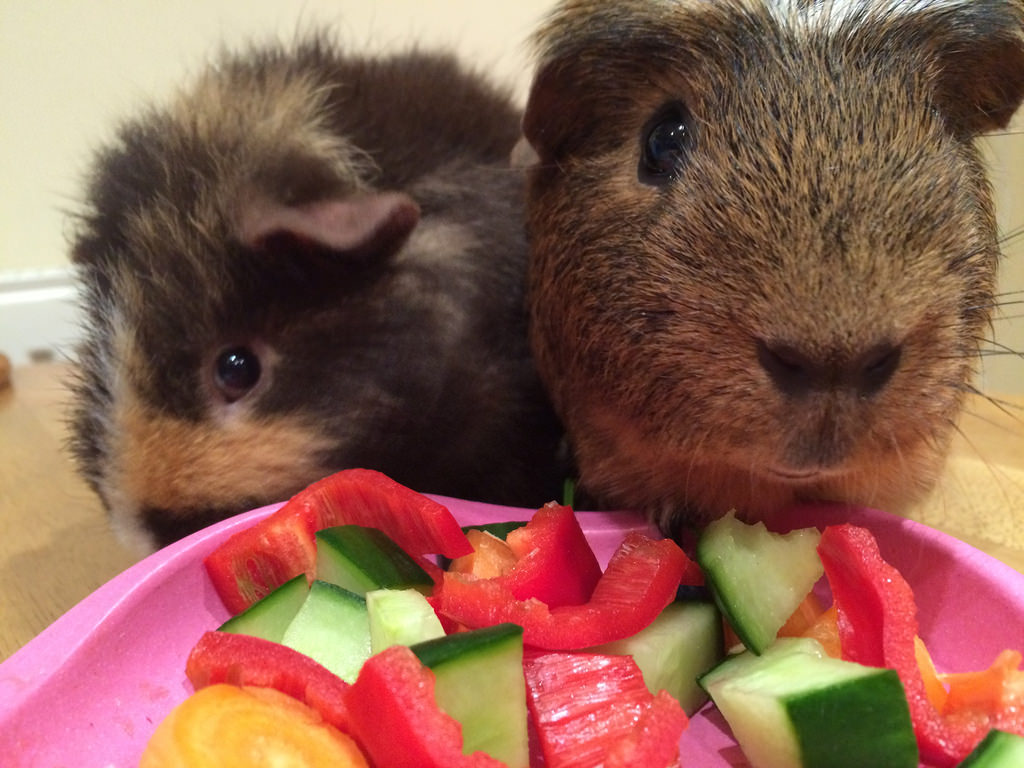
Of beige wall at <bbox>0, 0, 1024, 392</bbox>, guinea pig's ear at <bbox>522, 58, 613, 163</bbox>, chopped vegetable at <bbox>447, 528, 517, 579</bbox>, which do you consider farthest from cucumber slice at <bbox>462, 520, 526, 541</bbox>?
beige wall at <bbox>0, 0, 1024, 392</bbox>

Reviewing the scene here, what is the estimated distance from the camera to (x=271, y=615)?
934 mm

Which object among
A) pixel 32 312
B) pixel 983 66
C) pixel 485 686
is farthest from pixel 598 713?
pixel 32 312

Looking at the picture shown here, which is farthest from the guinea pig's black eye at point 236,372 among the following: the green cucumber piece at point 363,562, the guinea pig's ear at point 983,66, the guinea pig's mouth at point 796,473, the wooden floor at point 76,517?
the guinea pig's ear at point 983,66

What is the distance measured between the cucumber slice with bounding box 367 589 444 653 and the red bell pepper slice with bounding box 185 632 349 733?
0.19 ft

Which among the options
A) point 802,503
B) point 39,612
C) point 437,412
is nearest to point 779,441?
point 802,503

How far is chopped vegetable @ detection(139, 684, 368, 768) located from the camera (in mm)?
727

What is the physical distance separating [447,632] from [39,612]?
769 mm

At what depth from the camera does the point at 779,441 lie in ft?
2.77

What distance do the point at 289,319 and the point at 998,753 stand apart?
3.16 ft

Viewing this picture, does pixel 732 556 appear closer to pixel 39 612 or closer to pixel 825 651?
pixel 825 651

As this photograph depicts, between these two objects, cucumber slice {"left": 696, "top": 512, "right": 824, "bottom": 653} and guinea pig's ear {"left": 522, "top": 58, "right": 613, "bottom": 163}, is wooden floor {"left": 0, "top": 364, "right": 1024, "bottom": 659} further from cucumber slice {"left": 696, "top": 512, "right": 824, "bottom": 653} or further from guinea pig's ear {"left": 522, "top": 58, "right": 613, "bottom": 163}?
guinea pig's ear {"left": 522, "top": 58, "right": 613, "bottom": 163}

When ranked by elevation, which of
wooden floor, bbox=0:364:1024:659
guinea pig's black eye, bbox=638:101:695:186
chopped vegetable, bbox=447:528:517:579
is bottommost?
wooden floor, bbox=0:364:1024:659

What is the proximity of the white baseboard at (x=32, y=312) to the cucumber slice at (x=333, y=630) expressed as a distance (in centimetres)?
226

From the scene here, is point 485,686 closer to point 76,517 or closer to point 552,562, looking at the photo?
point 552,562
